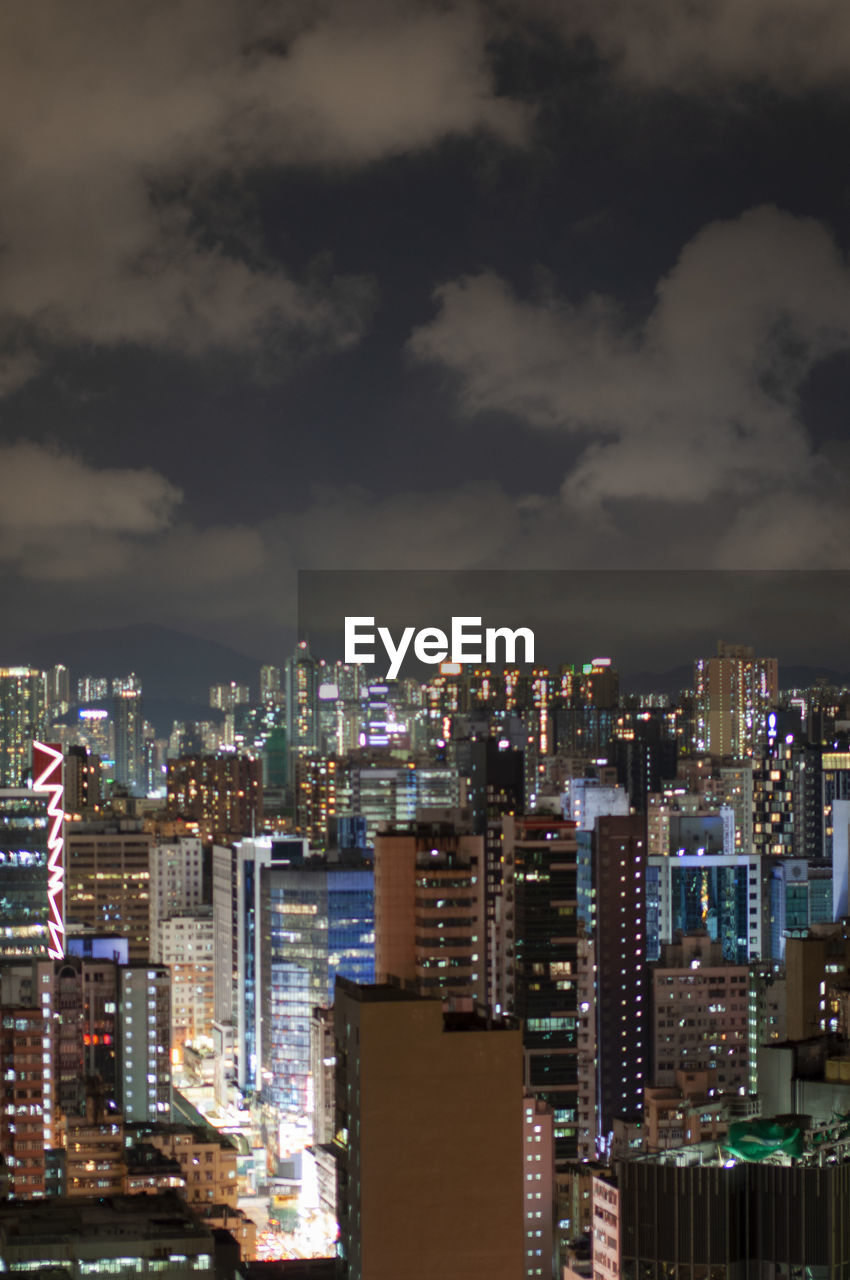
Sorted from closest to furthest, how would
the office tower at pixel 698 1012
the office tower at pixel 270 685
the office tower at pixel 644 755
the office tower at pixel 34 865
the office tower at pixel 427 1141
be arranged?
the office tower at pixel 427 1141
the office tower at pixel 644 755
the office tower at pixel 270 685
the office tower at pixel 698 1012
the office tower at pixel 34 865

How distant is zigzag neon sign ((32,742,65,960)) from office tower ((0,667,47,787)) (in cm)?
9

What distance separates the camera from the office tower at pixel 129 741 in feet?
37.0

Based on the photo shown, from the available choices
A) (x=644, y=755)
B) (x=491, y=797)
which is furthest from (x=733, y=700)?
(x=491, y=797)

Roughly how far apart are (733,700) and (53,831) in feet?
22.3

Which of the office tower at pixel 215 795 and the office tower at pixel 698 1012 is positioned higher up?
the office tower at pixel 215 795

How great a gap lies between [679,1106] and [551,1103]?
57 cm

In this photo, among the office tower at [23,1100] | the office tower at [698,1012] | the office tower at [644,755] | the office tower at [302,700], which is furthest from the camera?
the office tower at [698,1012]

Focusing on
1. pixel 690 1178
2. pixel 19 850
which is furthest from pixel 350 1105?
pixel 19 850

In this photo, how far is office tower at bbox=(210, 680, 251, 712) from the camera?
8340 millimetres

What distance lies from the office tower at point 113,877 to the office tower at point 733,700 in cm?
815

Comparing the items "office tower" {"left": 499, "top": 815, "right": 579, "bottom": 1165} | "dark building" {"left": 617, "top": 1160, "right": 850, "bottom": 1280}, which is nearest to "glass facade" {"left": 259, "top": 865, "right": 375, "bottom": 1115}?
"office tower" {"left": 499, "top": 815, "right": 579, "bottom": 1165}

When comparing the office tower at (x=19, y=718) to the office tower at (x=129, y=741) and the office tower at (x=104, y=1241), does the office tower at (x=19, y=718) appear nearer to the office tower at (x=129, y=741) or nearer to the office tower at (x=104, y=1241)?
the office tower at (x=129, y=741)

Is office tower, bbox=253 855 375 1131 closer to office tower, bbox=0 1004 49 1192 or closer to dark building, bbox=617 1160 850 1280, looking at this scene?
office tower, bbox=0 1004 49 1192

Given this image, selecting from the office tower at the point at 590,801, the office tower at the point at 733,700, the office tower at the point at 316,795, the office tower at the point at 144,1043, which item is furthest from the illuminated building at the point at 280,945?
the office tower at the point at 733,700
